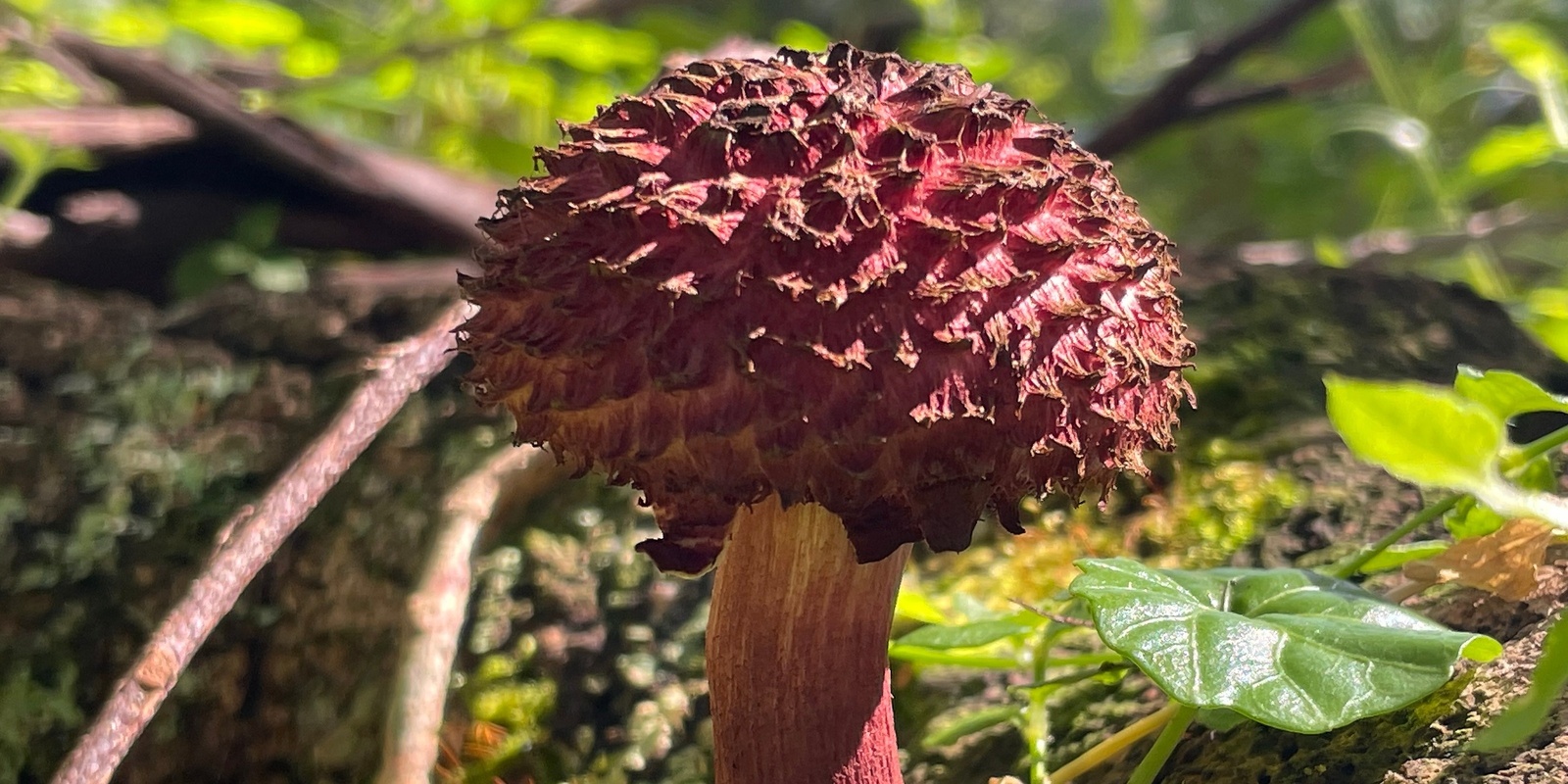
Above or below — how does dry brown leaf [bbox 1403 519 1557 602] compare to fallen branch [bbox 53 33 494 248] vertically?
above

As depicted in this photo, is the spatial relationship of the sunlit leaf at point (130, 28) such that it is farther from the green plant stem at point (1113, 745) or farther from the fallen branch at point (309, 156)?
the green plant stem at point (1113, 745)

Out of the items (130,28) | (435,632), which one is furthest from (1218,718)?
(130,28)

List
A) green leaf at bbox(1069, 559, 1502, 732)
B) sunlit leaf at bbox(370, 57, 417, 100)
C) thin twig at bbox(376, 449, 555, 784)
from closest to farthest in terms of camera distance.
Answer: green leaf at bbox(1069, 559, 1502, 732)
thin twig at bbox(376, 449, 555, 784)
sunlit leaf at bbox(370, 57, 417, 100)

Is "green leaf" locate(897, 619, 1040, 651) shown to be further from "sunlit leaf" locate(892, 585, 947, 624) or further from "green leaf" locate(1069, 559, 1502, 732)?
"green leaf" locate(1069, 559, 1502, 732)

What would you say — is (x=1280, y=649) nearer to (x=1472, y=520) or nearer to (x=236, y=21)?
(x=1472, y=520)

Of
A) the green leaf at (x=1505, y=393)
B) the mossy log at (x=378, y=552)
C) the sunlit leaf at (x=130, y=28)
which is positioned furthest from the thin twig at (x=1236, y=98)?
the sunlit leaf at (x=130, y=28)

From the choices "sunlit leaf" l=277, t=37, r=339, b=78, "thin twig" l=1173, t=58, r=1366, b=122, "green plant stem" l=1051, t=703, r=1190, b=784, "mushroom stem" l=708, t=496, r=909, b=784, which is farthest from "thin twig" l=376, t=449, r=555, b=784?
"thin twig" l=1173, t=58, r=1366, b=122

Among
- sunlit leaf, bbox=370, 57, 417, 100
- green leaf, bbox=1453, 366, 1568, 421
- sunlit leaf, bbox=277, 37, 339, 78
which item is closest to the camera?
green leaf, bbox=1453, 366, 1568, 421

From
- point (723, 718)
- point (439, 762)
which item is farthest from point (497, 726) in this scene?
point (723, 718)

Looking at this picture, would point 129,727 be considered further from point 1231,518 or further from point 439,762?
point 1231,518
